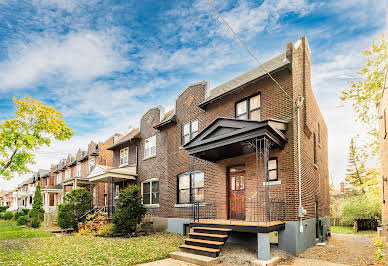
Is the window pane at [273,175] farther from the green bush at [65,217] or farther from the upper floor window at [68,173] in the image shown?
the upper floor window at [68,173]

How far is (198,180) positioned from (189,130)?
2.94 metres

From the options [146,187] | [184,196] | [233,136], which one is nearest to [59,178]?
[146,187]

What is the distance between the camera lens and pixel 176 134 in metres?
16.9

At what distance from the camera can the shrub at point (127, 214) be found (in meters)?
14.7

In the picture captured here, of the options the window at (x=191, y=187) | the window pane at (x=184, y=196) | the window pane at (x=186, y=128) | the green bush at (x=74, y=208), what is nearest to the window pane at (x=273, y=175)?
the window at (x=191, y=187)

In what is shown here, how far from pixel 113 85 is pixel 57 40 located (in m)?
5.50

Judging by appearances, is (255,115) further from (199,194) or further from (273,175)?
(199,194)

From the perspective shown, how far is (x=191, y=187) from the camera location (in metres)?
15.4

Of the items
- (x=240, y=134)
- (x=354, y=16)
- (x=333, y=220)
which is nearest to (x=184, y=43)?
(x=240, y=134)

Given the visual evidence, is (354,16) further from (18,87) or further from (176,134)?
(18,87)

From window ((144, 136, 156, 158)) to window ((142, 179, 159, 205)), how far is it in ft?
6.08

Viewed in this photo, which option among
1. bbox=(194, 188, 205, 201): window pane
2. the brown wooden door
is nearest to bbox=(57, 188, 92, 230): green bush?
bbox=(194, 188, 205, 201): window pane

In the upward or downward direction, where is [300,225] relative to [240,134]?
downward

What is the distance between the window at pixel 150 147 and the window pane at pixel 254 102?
8.32 metres
